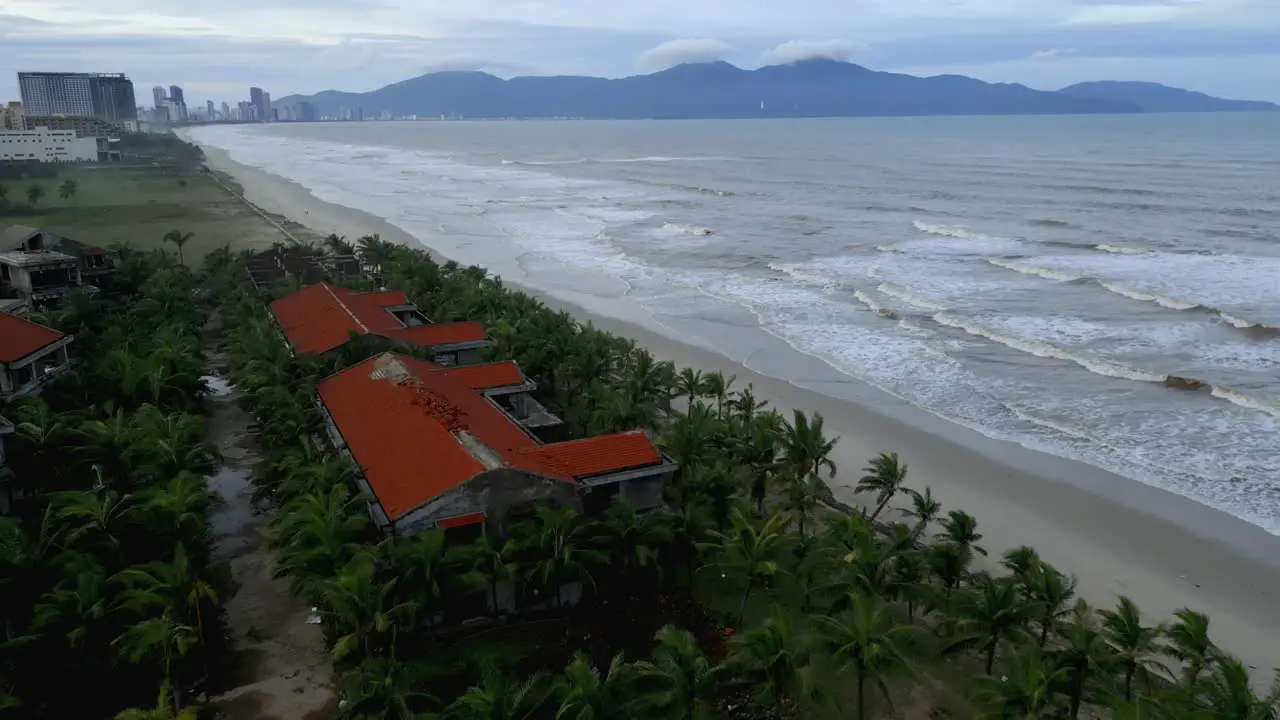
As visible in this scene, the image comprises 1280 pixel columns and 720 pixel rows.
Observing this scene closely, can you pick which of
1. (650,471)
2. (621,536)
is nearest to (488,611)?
(621,536)

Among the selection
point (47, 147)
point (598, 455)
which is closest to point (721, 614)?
point (598, 455)

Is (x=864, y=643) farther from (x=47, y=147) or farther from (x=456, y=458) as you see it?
(x=47, y=147)

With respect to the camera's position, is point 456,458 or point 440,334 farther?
point 440,334

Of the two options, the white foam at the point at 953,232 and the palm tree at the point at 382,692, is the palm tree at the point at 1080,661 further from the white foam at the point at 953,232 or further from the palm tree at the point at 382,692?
the white foam at the point at 953,232

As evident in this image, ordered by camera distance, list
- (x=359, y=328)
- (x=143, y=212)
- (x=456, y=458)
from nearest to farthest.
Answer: (x=456, y=458)
(x=359, y=328)
(x=143, y=212)

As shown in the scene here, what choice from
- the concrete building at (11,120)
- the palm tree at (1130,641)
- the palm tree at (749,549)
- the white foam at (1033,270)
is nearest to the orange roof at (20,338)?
the palm tree at (749,549)

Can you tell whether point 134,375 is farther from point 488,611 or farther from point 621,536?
point 621,536
